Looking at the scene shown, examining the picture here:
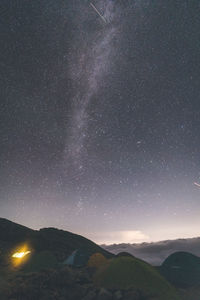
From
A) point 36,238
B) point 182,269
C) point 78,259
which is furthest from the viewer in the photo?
point 36,238

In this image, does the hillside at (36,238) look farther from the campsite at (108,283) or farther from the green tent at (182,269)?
the campsite at (108,283)

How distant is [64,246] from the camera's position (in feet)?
202

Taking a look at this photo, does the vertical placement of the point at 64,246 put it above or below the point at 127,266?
above

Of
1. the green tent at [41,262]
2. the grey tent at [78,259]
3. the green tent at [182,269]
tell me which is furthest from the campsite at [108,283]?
the grey tent at [78,259]

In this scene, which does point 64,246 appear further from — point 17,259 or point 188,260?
point 188,260

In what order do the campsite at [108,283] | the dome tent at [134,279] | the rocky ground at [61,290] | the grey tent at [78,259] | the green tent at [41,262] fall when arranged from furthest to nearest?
the grey tent at [78,259] → the green tent at [41,262] → the dome tent at [134,279] → the campsite at [108,283] → the rocky ground at [61,290]

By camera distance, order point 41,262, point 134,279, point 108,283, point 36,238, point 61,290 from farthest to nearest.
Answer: point 36,238 → point 41,262 → point 108,283 → point 134,279 → point 61,290

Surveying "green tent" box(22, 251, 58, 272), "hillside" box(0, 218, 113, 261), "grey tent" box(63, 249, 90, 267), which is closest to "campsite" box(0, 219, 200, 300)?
"green tent" box(22, 251, 58, 272)

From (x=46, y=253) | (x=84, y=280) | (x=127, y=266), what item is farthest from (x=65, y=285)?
(x=46, y=253)

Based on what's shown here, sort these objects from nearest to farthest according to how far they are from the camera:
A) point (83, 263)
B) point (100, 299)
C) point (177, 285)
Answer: point (100, 299) < point (177, 285) < point (83, 263)

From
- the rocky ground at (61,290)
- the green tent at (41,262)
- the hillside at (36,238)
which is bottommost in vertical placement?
the rocky ground at (61,290)

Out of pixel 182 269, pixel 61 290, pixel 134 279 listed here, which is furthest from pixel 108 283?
pixel 182 269

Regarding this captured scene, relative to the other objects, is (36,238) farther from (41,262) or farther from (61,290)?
(61,290)

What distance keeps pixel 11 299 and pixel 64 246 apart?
54.5 m
